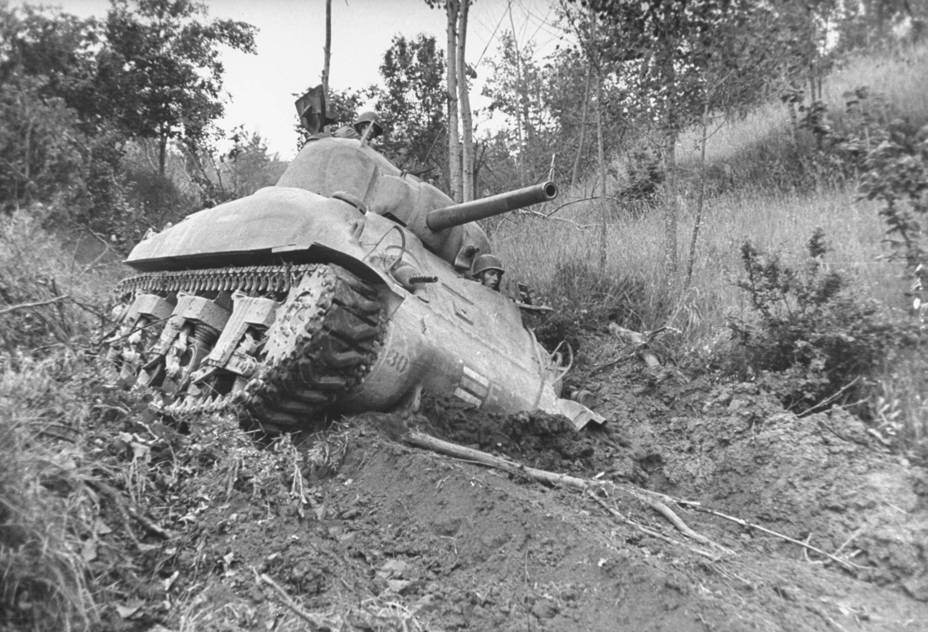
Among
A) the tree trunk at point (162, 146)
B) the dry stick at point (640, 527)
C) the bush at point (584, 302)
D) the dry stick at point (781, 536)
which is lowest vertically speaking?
the dry stick at point (781, 536)

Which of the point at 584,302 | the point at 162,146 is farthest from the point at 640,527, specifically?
the point at 162,146

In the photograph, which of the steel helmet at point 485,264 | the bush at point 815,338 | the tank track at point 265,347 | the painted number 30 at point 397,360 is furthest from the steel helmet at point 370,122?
the bush at point 815,338

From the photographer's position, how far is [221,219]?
4.86m

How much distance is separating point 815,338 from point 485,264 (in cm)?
259

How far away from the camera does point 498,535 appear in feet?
10.1

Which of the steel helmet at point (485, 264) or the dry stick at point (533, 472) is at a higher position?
the steel helmet at point (485, 264)

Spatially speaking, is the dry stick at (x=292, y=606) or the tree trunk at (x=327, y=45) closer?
the dry stick at (x=292, y=606)

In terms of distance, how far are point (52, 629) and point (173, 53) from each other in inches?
624

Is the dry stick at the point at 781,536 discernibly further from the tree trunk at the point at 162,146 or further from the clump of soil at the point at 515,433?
the tree trunk at the point at 162,146

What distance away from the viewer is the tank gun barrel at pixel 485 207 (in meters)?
5.02

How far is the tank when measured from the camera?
12.8 feet

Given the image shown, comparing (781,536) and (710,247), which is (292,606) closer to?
(781,536)

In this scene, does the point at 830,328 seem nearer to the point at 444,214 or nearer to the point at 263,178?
the point at 444,214

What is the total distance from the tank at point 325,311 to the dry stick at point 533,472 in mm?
412
